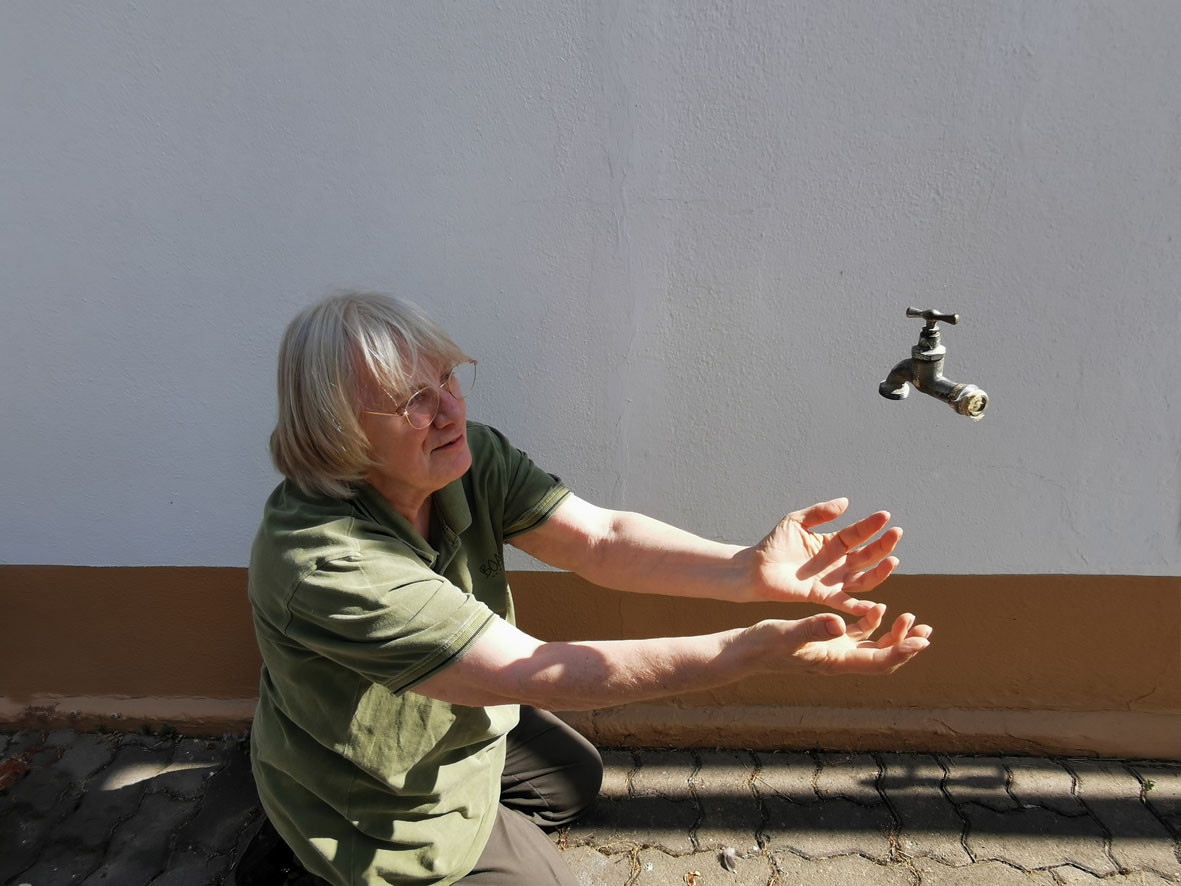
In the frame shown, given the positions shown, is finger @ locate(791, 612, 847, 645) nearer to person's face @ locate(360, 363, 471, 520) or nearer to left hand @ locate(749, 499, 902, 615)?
left hand @ locate(749, 499, 902, 615)

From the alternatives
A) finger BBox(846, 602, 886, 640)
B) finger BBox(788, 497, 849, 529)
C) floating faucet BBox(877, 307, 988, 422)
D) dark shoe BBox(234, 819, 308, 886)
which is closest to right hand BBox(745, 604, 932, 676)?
finger BBox(846, 602, 886, 640)

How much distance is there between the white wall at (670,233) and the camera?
2.13 m

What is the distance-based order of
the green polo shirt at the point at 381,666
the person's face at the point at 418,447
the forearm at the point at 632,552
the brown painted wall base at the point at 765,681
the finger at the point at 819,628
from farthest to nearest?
the brown painted wall base at the point at 765,681
the forearm at the point at 632,552
the person's face at the point at 418,447
the green polo shirt at the point at 381,666
the finger at the point at 819,628

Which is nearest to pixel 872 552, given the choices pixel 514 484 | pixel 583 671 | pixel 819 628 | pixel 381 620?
pixel 819 628

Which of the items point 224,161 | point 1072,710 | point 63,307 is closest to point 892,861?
point 1072,710

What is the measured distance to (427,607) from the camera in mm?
Answer: 1584

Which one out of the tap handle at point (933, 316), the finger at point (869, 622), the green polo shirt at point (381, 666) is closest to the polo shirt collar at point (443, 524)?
the green polo shirt at point (381, 666)

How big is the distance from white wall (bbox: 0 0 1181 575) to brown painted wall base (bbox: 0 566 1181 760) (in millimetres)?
154

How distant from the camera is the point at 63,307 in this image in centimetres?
246

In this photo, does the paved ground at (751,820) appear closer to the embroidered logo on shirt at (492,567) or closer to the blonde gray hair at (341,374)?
the embroidered logo on shirt at (492,567)

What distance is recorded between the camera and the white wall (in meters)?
2.13

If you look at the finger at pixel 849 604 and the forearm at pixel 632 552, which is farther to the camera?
the forearm at pixel 632 552

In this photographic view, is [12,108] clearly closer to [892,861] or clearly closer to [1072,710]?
[892,861]

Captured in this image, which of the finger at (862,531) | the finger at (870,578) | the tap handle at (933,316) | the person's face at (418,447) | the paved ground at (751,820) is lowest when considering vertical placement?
the paved ground at (751,820)
